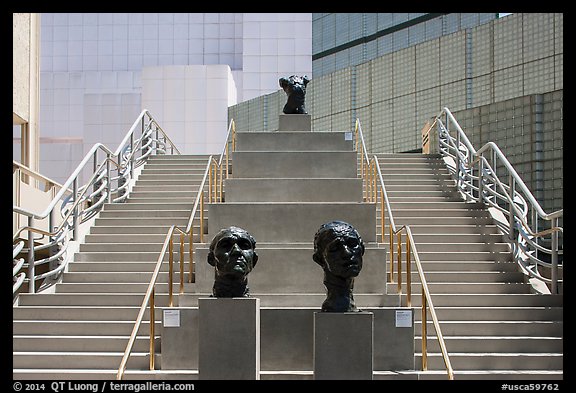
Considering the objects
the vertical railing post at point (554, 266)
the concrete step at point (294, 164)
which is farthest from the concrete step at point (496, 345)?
the concrete step at point (294, 164)

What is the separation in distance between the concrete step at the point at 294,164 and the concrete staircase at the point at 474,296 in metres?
0.93

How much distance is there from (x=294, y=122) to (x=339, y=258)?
769 centimetres

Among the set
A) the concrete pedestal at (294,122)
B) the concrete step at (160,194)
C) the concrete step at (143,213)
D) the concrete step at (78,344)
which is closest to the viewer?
the concrete step at (78,344)

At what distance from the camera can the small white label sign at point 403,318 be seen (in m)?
8.84

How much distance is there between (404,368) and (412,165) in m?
6.59

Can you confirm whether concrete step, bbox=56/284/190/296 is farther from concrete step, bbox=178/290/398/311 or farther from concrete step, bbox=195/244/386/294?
concrete step, bbox=195/244/386/294

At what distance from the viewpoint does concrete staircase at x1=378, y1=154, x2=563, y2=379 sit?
359 inches

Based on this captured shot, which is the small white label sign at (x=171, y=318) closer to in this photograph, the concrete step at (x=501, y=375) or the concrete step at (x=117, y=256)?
the concrete step at (x=501, y=375)

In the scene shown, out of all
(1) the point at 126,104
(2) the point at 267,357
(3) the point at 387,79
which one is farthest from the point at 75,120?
(2) the point at 267,357

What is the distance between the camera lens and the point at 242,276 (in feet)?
26.4

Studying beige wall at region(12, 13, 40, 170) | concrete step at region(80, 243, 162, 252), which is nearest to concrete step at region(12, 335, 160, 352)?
concrete step at region(80, 243, 162, 252)

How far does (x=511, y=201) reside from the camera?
11.5 meters

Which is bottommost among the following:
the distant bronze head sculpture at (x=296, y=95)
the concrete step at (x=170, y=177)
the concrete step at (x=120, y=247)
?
the concrete step at (x=120, y=247)

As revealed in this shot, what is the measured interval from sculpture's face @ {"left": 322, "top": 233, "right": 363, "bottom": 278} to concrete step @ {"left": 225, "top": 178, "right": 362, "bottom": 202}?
14.5 ft
